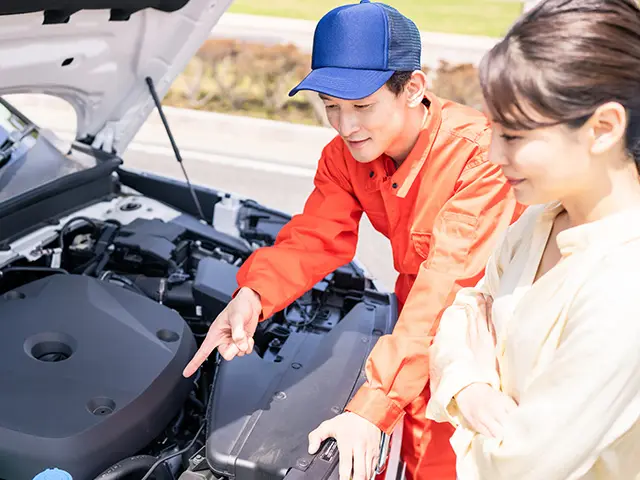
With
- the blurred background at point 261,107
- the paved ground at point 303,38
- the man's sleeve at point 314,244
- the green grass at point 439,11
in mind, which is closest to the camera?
the man's sleeve at point 314,244

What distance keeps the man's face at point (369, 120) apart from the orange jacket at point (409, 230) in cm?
12

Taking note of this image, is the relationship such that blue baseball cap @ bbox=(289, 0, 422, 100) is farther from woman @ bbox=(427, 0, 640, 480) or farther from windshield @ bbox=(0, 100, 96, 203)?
windshield @ bbox=(0, 100, 96, 203)

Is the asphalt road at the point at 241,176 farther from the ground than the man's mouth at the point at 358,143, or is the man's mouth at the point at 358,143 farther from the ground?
the man's mouth at the point at 358,143

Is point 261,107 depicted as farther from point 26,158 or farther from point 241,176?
point 26,158

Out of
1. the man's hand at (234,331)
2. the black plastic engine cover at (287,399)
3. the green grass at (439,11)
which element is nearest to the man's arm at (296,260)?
the man's hand at (234,331)

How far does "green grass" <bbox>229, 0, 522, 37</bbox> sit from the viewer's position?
12.1 meters

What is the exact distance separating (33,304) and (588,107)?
150 centimetres

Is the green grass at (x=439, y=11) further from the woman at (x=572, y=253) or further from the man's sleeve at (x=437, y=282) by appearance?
the woman at (x=572, y=253)

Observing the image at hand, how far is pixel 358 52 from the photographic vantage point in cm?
148

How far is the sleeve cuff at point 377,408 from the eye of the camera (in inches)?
53.1

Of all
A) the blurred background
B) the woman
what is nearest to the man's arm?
the woman

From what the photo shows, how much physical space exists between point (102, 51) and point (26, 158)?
467 millimetres

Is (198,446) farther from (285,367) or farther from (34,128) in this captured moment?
(34,128)

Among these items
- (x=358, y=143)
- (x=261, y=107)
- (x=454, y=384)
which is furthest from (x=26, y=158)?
(x=261, y=107)
